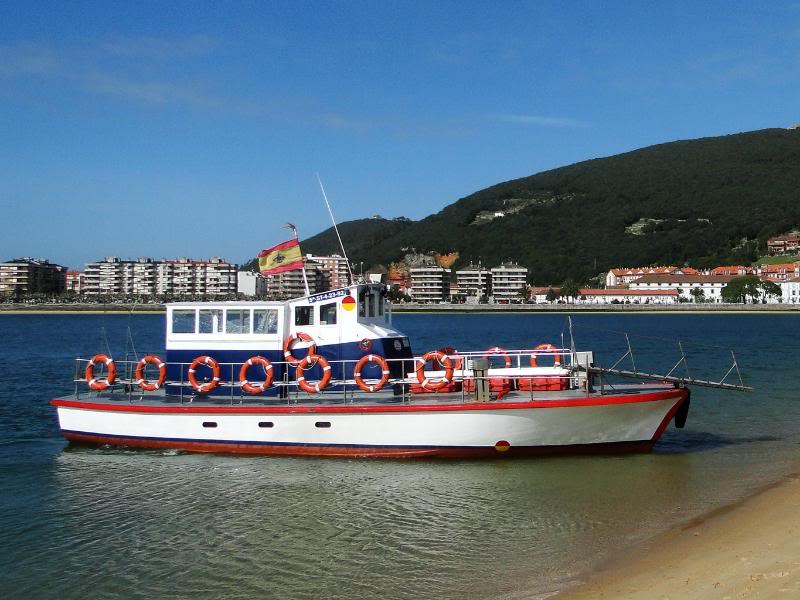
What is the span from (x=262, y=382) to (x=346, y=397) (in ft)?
6.72

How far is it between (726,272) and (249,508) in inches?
6901

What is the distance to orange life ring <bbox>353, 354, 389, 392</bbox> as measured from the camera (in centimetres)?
1623

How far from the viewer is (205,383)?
17469 mm

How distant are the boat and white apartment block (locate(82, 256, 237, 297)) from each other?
17612 cm

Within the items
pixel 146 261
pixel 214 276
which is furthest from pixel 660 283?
pixel 146 261

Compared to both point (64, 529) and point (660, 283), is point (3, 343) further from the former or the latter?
point (660, 283)

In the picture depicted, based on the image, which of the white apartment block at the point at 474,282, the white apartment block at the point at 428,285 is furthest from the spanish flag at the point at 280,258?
the white apartment block at the point at 474,282

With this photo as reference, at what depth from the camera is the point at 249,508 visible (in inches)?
515

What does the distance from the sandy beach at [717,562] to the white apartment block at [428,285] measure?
166 m

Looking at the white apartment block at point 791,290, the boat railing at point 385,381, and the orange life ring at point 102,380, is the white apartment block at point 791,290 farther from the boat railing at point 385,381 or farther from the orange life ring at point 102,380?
the orange life ring at point 102,380

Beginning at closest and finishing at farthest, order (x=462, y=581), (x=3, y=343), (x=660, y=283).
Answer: (x=462, y=581) < (x=3, y=343) < (x=660, y=283)

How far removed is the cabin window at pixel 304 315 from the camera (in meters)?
17.8

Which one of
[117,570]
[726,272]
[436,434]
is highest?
[726,272]

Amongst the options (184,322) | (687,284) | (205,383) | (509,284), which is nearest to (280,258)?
(184,322)
